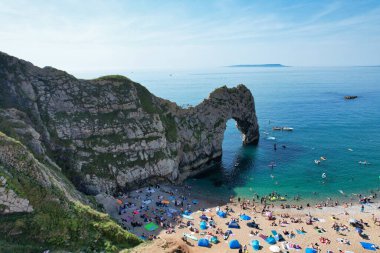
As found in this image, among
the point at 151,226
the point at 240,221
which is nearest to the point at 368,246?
the point at 240,221

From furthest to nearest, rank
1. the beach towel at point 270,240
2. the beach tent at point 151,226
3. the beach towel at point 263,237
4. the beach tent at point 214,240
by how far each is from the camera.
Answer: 1. the beach tent at point 151,226
2. the beach towel at point 263,237
3. the beach tent at point 214,240
4. the beach towel at point 270,240

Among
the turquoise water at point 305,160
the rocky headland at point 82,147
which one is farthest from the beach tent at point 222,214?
the rocky headland at point 82,147

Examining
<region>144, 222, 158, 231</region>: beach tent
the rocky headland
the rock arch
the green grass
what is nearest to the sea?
the rock arch

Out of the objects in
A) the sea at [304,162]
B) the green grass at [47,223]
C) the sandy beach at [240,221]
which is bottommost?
the sandy beach at [240,221]

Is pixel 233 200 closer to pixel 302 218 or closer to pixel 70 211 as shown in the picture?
pixel 302 218

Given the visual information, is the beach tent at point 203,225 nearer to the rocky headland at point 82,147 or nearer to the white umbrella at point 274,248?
the white umbrella at point 274,248

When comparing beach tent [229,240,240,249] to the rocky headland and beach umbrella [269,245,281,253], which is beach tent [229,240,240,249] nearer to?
beach umbrella [269,245,281,253]
